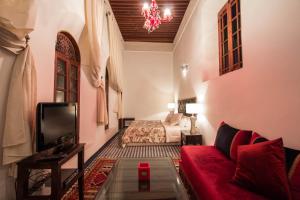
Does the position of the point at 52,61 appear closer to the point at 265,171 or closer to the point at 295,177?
the point at 265,171

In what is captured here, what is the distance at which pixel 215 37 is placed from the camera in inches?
126

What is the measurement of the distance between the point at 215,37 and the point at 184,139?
2194 millimetres

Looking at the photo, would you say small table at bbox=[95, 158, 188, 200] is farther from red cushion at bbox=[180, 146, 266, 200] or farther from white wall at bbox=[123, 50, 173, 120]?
white wall at bbox=[123, 50, 173, 120]

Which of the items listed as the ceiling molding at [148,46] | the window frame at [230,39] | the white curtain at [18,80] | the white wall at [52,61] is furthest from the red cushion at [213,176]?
the ceiling molding at [148,46]

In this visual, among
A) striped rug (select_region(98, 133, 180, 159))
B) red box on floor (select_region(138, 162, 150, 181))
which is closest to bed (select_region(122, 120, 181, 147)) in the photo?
striped rug (select_region(98, 133, 180, 159))

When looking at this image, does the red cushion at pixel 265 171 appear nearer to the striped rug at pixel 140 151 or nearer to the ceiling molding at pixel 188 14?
the striped rug at pixel 140 151

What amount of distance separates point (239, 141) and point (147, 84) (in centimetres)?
575

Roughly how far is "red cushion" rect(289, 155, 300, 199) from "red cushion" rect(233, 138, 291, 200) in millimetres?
107

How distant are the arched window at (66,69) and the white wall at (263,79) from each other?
8.33 ft

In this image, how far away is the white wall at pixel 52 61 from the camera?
1.43 m

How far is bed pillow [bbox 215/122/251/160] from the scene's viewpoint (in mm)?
1982

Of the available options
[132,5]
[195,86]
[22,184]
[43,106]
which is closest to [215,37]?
[195,86]

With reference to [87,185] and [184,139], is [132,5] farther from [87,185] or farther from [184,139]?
[87,185]

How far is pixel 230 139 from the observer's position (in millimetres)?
2201
